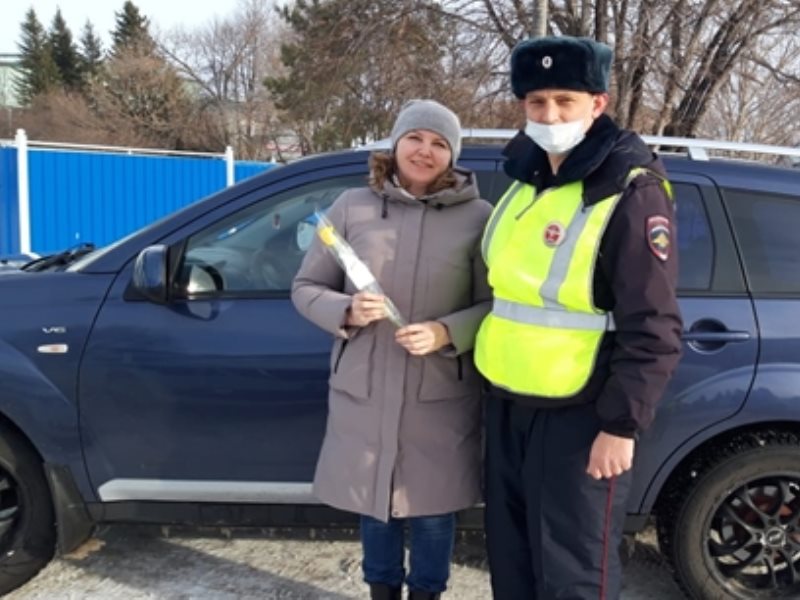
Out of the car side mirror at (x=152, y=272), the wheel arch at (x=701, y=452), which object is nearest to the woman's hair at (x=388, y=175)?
the car side mirror at (x=152, y=272)

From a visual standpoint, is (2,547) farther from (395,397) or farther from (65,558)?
(395,397)

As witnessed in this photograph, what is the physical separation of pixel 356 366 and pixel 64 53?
5569cm

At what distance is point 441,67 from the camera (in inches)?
539

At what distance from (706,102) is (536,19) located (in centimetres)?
600

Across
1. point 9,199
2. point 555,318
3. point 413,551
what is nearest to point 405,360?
point 555,318

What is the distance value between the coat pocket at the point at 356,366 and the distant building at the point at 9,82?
54558mm

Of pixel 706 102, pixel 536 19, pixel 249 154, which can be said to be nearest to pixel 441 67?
pixel 706 102

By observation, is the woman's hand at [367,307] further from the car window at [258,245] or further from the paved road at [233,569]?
the paved road at [233,569]

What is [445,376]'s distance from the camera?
7.54 feet

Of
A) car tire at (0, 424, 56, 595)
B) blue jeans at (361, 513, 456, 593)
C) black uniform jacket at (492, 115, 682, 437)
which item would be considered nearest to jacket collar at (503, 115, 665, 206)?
black uniform jacket at (492, 115, 682, 437)

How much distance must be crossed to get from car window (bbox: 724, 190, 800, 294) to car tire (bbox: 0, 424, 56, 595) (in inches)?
103

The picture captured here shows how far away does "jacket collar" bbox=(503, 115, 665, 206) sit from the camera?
187cm

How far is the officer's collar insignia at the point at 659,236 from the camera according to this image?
71.2 inches

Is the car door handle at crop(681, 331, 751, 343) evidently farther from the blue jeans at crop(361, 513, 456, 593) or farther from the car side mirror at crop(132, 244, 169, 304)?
the car side mirror at crop(132, 244, 169, 304)
